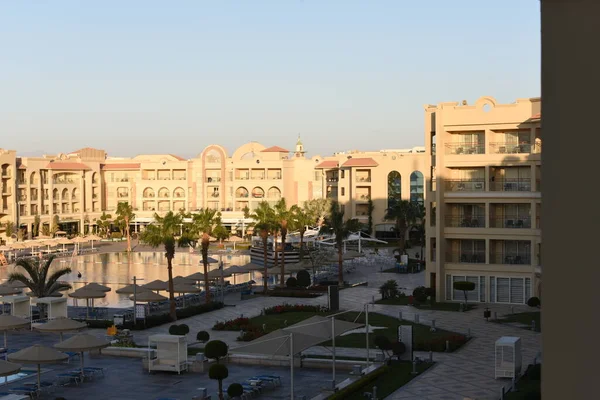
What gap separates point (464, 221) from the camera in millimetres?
40188

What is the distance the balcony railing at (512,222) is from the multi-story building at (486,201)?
0.17ft

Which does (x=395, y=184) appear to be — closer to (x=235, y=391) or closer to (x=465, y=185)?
(x=465, y=185)

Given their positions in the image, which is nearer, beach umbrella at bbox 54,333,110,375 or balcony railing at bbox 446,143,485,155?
beach umbrella at bbox 54,333,110,375

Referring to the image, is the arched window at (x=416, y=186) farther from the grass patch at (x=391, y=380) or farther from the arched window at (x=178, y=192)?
the grass patch at (x=391, y=380)

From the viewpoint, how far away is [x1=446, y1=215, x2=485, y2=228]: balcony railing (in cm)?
3981

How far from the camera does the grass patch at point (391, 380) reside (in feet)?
71.2

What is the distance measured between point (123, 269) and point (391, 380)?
136 ft

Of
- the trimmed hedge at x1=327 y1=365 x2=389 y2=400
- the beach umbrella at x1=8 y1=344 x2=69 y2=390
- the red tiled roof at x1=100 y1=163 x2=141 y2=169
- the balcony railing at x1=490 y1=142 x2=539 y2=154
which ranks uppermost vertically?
the red tiled roof at x1=100 y1=163 x2=141 y2=169

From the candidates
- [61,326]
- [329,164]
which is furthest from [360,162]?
[61,326]

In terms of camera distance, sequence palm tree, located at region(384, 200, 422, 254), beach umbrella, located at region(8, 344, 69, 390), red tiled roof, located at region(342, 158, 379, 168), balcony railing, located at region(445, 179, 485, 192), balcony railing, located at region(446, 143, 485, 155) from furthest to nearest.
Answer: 1. red tiled roof, located at region(342, 158, 379, 168)
2. palm tree, located at region(384, 200, 422, 254)
3. balcony railing, located at region(446, 143, 485, 155)
4. balcony railing, located at region(445, 179, 485, 192)
5. beach umbrella, located at region(8, 344, 69, 390)

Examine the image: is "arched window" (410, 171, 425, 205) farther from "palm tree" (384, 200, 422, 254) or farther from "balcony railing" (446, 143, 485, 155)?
"balcony railing" (446, 143, 485, 155)

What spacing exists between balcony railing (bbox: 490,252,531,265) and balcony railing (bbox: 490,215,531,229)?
55.7 inches

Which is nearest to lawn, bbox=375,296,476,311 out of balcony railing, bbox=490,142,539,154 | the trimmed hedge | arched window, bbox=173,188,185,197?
balcony railing, bbox=490,142,539,154

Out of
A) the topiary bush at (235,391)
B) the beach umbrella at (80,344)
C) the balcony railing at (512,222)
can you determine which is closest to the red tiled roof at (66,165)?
the balcony railing at (512,222)
